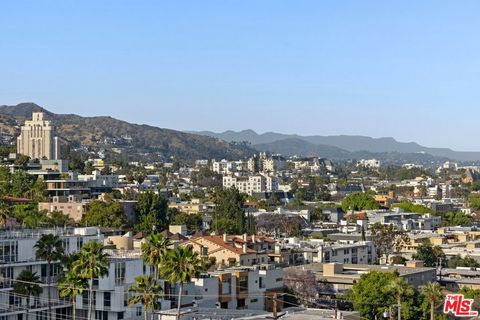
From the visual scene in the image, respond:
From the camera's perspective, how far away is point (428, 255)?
95.6 meters

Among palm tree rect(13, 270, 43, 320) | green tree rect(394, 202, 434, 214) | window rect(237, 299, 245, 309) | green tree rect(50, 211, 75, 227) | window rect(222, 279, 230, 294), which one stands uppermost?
palm tree rect(13, 270, 43, 320)

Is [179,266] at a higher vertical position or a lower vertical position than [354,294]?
higher

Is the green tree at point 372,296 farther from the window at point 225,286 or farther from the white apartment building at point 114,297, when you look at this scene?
the white apartment building at point 114,297

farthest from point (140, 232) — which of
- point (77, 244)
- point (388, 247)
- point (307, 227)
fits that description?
point (77, 244)

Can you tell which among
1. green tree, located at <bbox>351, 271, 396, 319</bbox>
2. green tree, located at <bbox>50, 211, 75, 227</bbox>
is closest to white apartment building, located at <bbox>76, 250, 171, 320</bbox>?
green tree, located at <bbox>351, 271, 396, 319</bbox>

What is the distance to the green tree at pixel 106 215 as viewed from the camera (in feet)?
349

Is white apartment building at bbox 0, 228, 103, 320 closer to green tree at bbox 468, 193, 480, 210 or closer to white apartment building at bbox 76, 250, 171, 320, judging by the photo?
white apartment building at bbox 76, 250, 171, 320

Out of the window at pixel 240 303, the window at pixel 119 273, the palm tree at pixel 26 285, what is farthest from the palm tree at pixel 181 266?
the window at pixel 240 303

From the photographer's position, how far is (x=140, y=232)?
10144 centimetres

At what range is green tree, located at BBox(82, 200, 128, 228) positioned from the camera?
10638cm

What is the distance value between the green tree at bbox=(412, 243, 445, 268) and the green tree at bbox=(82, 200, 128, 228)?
3175 cm

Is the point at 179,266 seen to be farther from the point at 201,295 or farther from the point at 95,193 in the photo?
the point at 95,193

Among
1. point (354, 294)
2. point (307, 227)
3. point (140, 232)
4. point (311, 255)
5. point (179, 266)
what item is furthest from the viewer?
point (307, 227)

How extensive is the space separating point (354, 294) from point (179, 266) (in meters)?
20.3
